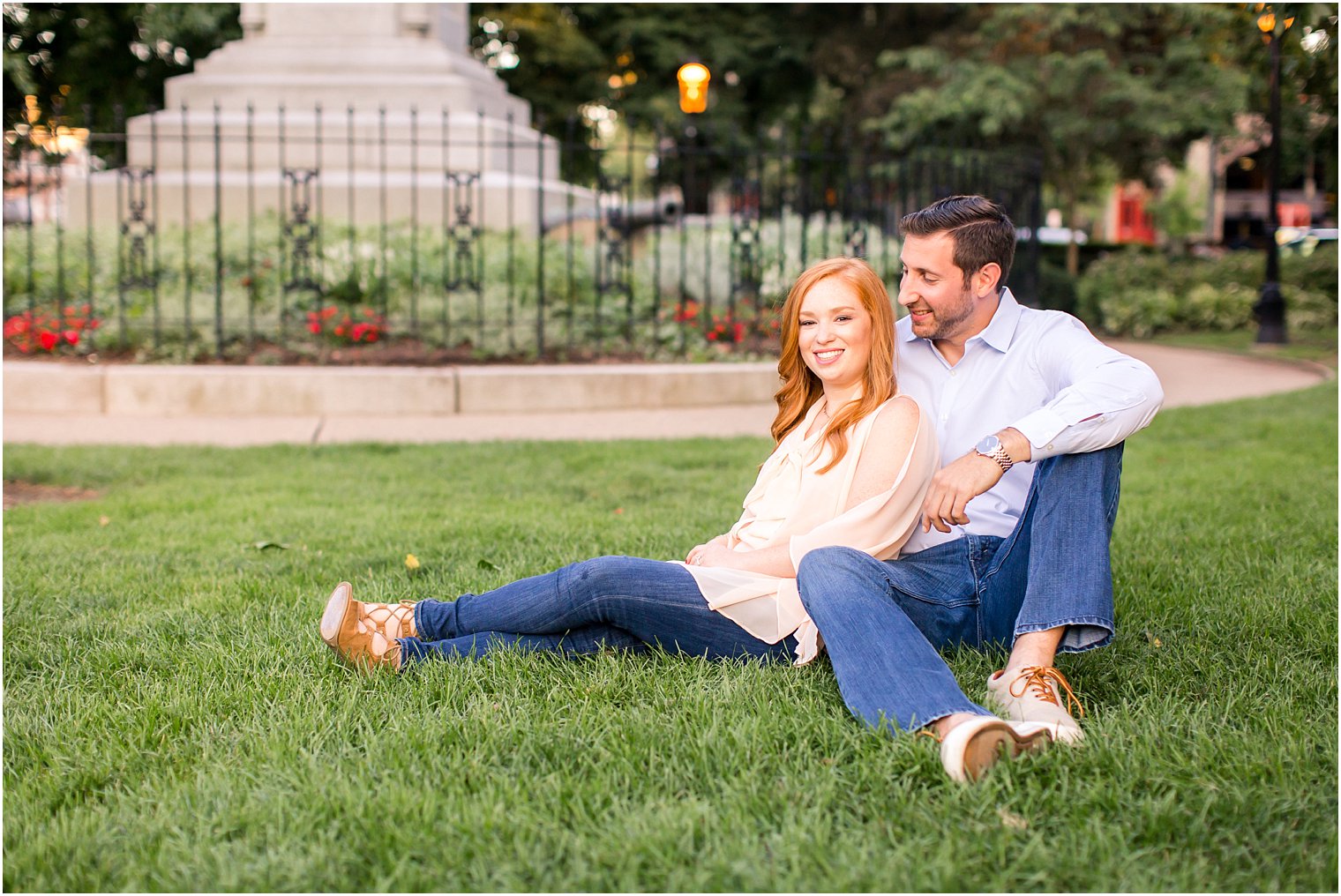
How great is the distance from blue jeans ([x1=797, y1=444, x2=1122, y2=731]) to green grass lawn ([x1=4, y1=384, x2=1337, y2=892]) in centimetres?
13

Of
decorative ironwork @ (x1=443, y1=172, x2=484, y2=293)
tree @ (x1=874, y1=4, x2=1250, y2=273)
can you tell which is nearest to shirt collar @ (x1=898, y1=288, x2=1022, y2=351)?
decorative ironwork @ (x1=443, y1=172, x2=484, y2=293)

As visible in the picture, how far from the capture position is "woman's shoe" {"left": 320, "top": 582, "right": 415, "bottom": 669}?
303cm

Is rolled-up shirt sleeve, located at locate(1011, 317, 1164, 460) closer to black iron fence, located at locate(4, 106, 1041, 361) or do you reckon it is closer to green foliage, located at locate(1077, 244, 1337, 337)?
black iron fence, located at locate(4, 106, 1041, 361)

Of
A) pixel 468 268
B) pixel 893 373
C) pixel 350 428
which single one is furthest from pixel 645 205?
pixel 893 373

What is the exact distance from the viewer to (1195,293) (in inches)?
701

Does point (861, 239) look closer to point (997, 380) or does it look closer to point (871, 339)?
point (997, 380)

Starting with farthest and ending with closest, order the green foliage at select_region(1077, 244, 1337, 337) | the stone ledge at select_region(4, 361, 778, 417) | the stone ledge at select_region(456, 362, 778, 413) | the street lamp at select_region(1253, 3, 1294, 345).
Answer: the green foliage at select_region(1077, 244, 1337, 337), the street lamp at select_region(1253, 3, 1294, 345), the stone ledge at select_region(456, 362, 778, 413), the stone ledge at select_region(4, 361, 778, 417)

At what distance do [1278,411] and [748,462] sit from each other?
4.66 m

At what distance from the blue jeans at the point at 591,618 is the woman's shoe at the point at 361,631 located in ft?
0.14

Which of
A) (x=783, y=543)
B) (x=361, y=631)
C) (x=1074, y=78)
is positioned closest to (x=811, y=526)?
(x=783, y=543)

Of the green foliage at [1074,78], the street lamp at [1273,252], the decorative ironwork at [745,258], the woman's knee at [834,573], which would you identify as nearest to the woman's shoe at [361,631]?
the woman's knee at [834,573]

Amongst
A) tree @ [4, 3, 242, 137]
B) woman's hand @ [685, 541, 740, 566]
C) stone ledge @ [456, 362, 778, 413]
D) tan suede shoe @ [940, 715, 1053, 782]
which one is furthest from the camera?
tree @ [4, 3, 242, 137]

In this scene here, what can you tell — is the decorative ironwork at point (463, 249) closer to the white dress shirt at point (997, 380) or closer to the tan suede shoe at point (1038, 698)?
the white dress shirt at point (997, 380)

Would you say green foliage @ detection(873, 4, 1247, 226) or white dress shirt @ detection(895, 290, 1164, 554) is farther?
green foliage @ detection(873, 4, 1247, 226)
